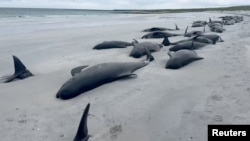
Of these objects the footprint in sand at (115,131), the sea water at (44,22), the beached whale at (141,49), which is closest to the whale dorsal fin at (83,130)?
the footprint in sand at (115,131)

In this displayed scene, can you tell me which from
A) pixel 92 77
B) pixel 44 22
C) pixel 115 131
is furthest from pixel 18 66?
pixel 44 22

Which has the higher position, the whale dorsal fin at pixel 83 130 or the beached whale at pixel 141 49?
the whale dorsal fin at pixel 83 130

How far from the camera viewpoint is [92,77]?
6.09 meters

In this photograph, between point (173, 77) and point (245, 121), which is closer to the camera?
point (245, 121)

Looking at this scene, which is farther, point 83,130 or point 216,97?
point 216,97

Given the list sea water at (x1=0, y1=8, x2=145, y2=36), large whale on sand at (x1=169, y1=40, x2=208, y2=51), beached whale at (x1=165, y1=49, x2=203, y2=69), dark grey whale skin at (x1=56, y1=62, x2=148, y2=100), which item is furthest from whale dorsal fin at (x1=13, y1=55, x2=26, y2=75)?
sea water at (x1=0, y1=8, x2=145, y2=36)

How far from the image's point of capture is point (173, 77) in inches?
256

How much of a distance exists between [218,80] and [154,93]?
1.40 m

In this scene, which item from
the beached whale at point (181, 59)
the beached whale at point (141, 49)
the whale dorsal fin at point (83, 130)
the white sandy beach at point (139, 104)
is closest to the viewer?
the whale dorsal fin at point (83, 130)

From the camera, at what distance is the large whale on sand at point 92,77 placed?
5.54 m

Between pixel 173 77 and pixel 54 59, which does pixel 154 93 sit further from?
pixel 54 59

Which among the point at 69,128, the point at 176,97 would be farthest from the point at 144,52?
the point at 69,128

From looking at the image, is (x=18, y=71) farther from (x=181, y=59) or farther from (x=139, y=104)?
(x=181, y=59)

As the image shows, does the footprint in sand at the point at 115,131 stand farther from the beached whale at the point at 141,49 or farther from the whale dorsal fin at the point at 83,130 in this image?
the beached whale at the point at 141,49
